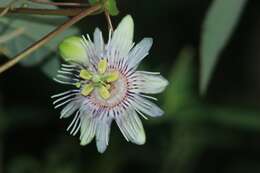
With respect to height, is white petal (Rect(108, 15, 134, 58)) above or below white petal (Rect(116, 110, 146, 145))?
above

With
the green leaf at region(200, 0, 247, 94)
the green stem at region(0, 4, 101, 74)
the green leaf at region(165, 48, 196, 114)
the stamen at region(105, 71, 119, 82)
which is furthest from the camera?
the green leaf at region(165, 48, 196, 114)

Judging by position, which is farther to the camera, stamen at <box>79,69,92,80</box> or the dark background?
the dark background

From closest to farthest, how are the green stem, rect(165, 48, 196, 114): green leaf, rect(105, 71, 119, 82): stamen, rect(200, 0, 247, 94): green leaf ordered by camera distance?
1. the green stem
2. rect(105, 71, 119, 82): stamen
3. rect(200, 0, 247, 94): green leaf
4. rect(165, 48, 196, 114): green leaf

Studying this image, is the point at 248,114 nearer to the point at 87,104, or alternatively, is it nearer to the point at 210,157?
the point at 210,157

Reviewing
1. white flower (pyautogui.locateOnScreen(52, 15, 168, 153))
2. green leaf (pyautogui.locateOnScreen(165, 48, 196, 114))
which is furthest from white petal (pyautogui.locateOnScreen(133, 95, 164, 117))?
green leaf (pyautogui.locateOnScreen(165, 48, 196, 114))

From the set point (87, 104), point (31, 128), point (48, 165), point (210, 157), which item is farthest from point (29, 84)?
point (87, 104)

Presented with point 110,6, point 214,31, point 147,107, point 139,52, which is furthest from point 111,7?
point 214,31

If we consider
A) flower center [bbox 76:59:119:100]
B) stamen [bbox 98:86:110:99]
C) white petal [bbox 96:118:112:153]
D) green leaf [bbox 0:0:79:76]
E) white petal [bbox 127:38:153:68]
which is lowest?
white petal [bbox 96:118:112:153]

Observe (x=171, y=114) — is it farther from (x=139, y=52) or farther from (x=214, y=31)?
(x=139, y=52)

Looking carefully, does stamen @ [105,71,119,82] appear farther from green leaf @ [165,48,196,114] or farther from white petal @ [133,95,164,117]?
green leaf @ [165,48,196,114]
